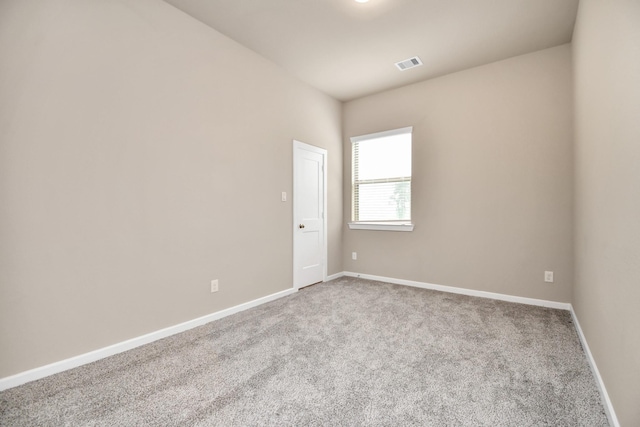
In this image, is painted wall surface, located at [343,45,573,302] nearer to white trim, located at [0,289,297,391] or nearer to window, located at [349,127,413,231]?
window, located at [349,127,413,231]

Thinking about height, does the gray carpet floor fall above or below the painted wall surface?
below

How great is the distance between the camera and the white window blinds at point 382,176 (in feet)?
13.8

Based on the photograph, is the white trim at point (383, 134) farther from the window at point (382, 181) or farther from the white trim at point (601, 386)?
the white trim at point (601, 386)

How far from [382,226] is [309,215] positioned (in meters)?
1.12

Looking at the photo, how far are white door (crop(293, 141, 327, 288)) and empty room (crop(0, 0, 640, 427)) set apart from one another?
0.04 metres

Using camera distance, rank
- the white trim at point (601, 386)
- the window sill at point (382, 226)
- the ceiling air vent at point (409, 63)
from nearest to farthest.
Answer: the white trim at point (601, 386), the ceiling air vent at point (409, 63), the window sill at point (382, 226)

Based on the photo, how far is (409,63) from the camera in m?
3.54

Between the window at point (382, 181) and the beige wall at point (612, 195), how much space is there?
2.05 meters

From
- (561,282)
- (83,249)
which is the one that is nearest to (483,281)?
(561,282)

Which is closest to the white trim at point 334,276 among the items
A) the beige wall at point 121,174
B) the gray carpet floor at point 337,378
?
the beige wall at point 121,174

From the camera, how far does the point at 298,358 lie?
211 cm

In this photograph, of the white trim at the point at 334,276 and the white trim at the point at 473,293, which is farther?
the white trim at the point at 334,276

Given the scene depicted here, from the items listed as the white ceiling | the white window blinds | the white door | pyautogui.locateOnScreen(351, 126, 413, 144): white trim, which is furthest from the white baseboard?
the white ceiling

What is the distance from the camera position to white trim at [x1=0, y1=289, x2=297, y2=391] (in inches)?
70.9
